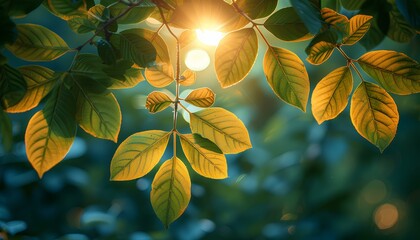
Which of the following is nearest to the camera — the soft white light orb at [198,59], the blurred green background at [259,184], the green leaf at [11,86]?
the green leaf at [11,86]

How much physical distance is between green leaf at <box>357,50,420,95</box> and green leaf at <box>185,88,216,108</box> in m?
0.15

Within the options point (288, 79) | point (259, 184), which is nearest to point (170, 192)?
point (288, 79)

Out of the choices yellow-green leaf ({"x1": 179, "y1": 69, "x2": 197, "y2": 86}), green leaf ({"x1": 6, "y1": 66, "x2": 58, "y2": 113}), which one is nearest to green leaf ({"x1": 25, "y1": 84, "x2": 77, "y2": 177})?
green leaf ({"x1": 6, "y1": 66, "x2": 58, "y2": 113})

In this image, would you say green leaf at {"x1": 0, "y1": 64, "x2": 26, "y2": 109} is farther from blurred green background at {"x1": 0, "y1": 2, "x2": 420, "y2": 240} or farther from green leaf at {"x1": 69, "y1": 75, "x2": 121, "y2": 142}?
blurred green background at {"x1": 0, "y1": 2, "x2": 420, "y2": 240}

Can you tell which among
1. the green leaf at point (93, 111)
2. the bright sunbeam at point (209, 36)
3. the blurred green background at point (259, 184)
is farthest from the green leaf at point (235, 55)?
the blurred green background at point (259, 184)

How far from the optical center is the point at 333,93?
0.44m

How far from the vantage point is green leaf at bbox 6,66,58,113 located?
42 centimetres

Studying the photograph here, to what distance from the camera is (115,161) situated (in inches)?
17.2

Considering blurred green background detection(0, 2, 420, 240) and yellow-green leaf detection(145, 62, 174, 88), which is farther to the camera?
blurred green background detection(0, 2, 420, 240)

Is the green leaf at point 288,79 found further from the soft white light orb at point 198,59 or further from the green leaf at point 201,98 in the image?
the soft white light orb at point 198,59

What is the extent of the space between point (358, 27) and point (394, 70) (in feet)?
0.19

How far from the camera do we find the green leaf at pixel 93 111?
44 centimetres

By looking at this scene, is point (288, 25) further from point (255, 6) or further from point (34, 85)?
point (34, 85)

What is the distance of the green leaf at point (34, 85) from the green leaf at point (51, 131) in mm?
10
